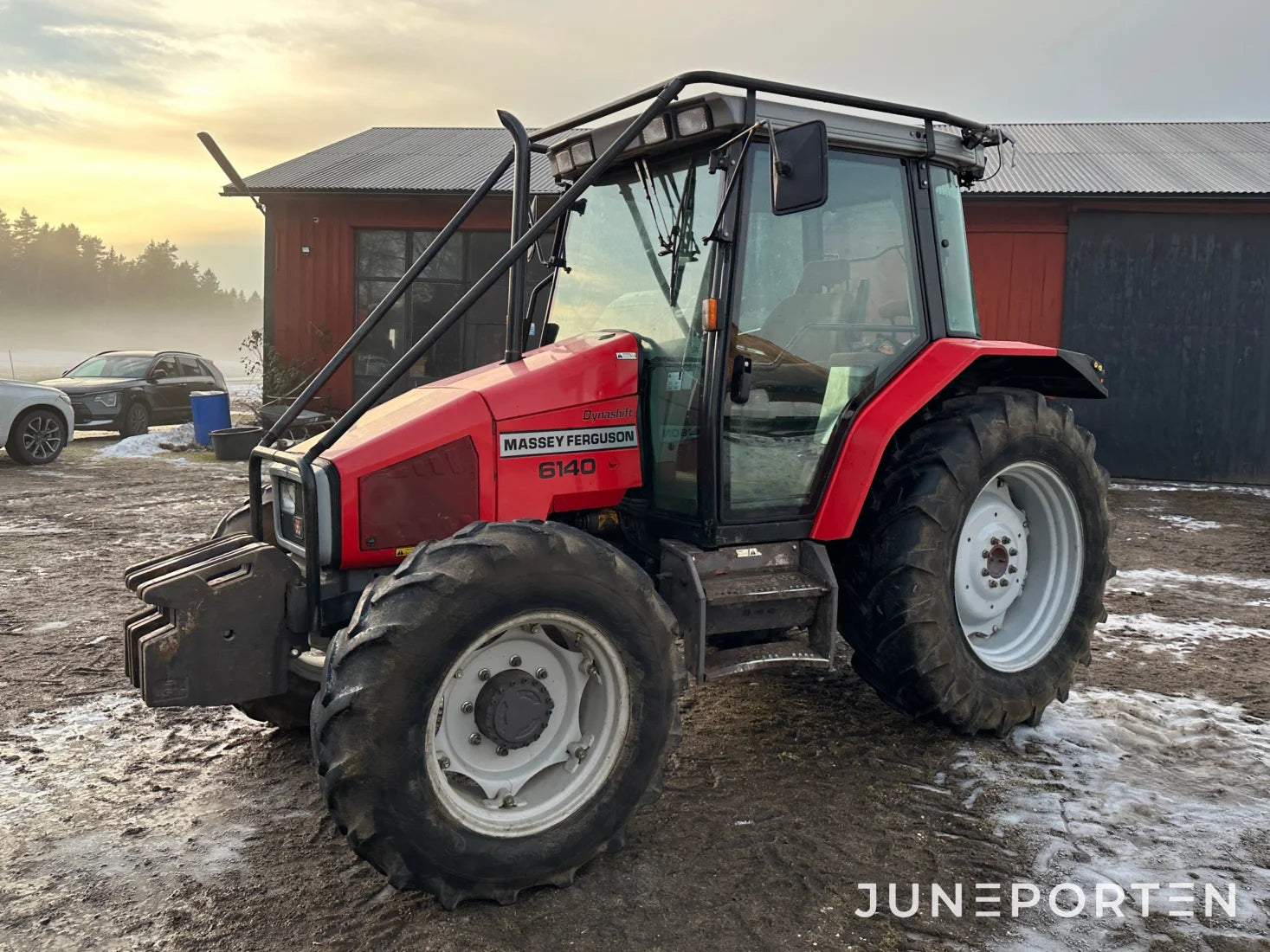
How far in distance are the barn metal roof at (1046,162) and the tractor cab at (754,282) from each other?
9.86m

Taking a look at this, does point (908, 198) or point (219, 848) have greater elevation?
point (908, 198)

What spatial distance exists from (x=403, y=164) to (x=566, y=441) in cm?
1421

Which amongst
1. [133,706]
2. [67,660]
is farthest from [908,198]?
[67,660]

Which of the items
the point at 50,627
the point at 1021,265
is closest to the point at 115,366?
the point at 50,627

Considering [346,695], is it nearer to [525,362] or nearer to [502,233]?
[525,362]

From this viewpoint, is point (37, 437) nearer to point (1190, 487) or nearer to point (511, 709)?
point (511, 709)

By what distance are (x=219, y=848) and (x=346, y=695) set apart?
0.99 meters

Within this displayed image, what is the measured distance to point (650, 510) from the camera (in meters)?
3.84

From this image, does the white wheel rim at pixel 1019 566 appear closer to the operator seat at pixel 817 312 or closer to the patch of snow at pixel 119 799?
the operator seat at pixel 817 312

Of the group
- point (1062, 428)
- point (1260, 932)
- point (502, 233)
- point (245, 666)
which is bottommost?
point (1260, 932)

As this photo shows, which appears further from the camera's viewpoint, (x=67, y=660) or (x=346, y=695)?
(x=67, y=660)

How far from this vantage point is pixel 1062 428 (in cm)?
432

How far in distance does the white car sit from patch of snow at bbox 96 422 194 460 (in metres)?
0.98

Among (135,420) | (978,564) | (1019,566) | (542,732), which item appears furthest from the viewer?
(135,420)
